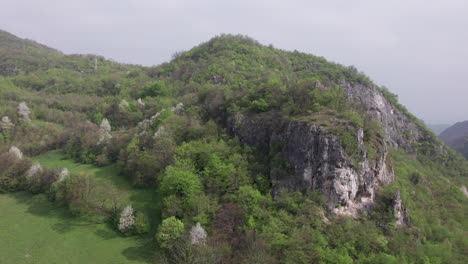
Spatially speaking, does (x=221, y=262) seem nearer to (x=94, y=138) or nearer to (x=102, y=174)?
(x=102, y=174)

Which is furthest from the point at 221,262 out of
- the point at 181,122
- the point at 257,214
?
the point at 181,122

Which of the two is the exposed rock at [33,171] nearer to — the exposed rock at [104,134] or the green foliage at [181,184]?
the exposed rock at [104,134]

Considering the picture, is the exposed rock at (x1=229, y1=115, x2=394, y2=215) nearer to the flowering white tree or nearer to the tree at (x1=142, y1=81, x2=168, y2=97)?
the flowering white tree

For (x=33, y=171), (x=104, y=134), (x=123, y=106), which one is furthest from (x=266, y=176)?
(x=123, y=106)

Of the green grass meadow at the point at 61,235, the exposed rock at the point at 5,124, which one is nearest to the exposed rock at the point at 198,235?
the green grass meadow at the point at 61,235

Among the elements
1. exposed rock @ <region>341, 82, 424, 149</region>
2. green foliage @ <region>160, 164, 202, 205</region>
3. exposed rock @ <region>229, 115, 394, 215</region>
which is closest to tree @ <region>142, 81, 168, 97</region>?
green foliage @ <region>160, 164, 202, 205</region>

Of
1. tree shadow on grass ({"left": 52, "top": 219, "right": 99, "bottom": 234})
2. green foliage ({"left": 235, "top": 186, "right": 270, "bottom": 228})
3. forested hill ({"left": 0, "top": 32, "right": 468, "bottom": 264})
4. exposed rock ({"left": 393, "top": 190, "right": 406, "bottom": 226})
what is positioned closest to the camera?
forested hill ({"left": 0, "top": 32, "right": 468, "bottom": 264})
